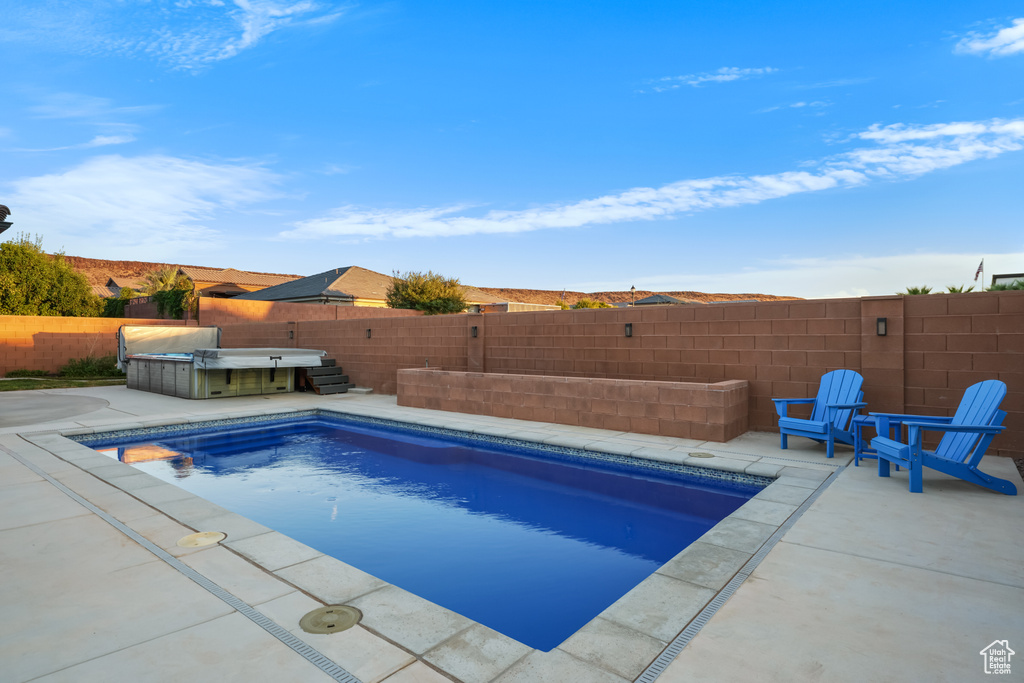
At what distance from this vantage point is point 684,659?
2045mm

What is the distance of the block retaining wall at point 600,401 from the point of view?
6.68 metres

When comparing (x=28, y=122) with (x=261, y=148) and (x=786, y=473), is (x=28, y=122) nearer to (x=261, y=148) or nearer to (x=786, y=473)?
(x=261, y=148)

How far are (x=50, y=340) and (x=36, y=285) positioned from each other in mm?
5884

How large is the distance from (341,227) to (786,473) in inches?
941

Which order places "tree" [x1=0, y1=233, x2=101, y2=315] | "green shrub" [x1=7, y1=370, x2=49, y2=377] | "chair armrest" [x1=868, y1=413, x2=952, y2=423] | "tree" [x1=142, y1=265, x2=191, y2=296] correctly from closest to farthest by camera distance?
"chair armrest" [x1=868, y1=413, x2=952, y2=423], "green shrub" [x1=7, y1=370, x2=49, y2=377], "tree" [x1=0, y1=233, x2=101, y2=315], "tree" [x1=142, y1=265, x2=191, y2=296]

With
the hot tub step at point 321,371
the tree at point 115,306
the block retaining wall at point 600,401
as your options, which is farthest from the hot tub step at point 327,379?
the tree at point 115,306

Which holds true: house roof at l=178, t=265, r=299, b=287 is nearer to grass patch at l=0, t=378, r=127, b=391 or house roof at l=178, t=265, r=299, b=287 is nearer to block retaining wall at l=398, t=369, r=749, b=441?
grass patch at l=0, t=378, r=127, b=391

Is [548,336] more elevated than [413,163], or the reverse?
[413,163]

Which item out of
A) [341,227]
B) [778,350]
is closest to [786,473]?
[778,350]

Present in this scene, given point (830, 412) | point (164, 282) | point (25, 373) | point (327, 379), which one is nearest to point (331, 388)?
point (327, 379)

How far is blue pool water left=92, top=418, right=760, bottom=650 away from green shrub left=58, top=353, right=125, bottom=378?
40.0ft

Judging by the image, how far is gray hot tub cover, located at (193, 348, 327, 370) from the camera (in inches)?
438

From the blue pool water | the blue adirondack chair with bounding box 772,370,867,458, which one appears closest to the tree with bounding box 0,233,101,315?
the blue pool water

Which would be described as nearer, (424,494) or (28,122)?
(424,494)
